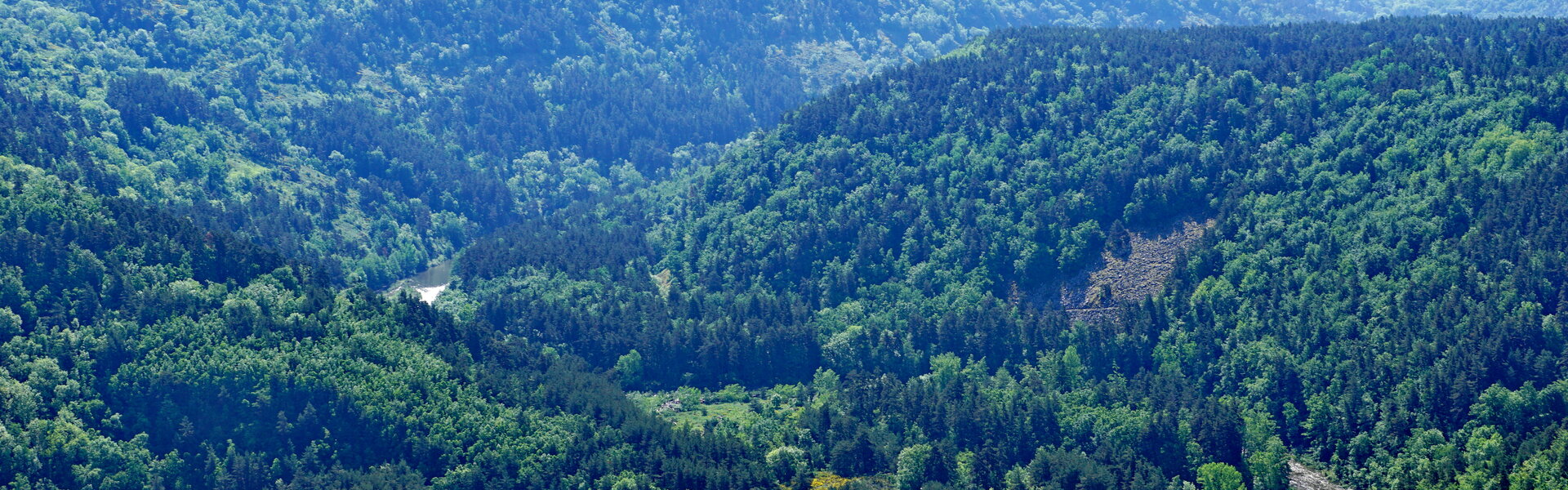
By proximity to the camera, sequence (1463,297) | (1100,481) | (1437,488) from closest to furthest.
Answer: (1437,488)
(1100,481)
(1463,297)

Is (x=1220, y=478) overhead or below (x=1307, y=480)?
overhead

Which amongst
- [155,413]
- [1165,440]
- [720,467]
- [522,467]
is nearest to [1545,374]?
[1165,440]

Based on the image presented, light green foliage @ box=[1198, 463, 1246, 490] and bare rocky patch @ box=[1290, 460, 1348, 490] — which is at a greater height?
light green foliage @ box=[1198, 463, 1246, 490]

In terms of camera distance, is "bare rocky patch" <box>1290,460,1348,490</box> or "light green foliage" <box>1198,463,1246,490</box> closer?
"light green foliage" <box>1198,463,1246,490</box>

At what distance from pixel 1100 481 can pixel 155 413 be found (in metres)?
99.1

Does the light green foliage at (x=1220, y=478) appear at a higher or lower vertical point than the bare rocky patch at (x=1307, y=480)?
higher

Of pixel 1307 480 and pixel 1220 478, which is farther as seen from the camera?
pixel 1307 480

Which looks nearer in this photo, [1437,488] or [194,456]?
[1437,488]

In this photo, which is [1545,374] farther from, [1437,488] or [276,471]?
[276,471]

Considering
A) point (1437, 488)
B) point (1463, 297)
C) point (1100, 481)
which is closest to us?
point (1437, 488)

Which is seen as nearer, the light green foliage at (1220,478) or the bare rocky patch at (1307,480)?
the light green foliage at (1220,478)

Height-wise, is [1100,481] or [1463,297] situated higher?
[1463,297]

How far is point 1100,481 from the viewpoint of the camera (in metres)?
185

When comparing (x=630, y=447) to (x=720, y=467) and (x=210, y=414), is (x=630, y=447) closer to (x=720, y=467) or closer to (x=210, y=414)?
(x=720, y=467)
